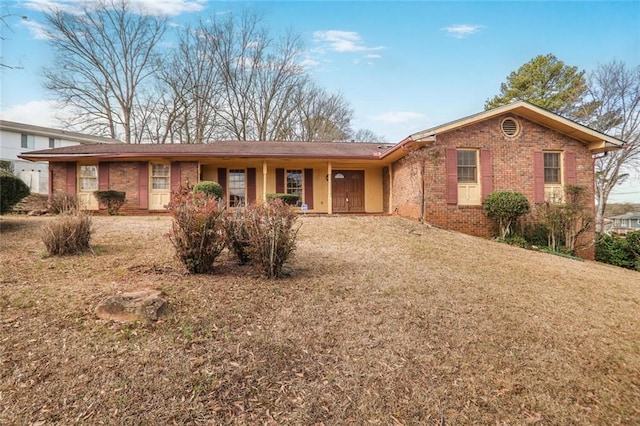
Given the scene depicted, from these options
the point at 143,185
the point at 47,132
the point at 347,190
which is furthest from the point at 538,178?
the point at 47,132

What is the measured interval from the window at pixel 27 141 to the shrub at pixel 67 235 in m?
30.6

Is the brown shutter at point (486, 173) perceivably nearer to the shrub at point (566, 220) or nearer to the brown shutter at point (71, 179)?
the shrub at point (566, 220)

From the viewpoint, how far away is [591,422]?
235 cm

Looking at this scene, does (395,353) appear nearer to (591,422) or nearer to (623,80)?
(591,422)

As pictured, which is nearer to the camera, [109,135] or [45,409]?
[45,409]

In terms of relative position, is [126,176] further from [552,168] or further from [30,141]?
[30,141]

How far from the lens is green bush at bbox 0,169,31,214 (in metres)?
7.17

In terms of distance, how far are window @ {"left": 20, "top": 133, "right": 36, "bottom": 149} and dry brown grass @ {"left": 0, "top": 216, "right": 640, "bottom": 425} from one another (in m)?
30.3

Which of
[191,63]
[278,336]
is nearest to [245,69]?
[191,63]

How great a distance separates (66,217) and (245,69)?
21.8 meters

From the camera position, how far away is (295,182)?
14625 millimetres

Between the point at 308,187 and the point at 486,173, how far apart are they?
24.4ft

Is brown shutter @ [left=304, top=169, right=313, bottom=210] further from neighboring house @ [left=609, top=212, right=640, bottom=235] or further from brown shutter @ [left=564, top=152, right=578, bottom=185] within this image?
neighboring house @ [left=609, top=212, right=640, bottom=235]

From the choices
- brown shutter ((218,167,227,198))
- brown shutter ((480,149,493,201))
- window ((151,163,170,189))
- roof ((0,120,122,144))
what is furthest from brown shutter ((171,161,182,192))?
roof ((0,120,122,144))
